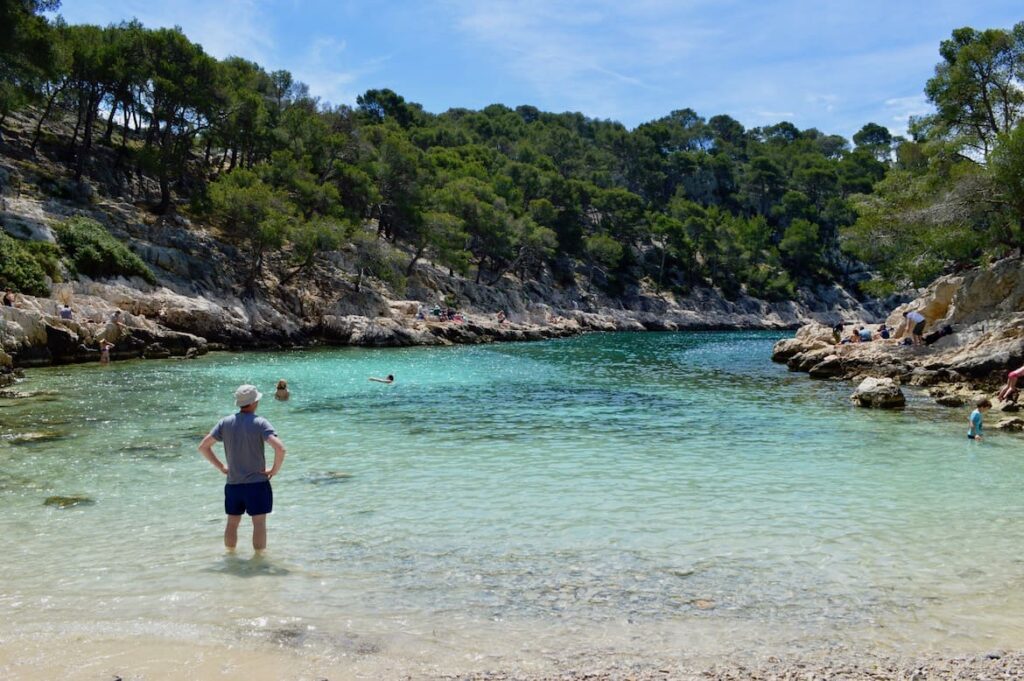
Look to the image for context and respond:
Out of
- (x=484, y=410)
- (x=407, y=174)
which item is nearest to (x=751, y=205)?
(x=407, y=174)

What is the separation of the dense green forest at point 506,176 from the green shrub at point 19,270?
0.59 meters

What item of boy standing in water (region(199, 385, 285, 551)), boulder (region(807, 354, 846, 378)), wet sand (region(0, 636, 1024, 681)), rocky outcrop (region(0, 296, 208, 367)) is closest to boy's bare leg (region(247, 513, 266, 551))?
boy standing in water (region(199, 385, 285, 551))

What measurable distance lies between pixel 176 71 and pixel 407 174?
75.0ft

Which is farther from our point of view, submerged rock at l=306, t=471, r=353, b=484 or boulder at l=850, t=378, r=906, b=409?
boulder at l=850, t=378, r=906, b=409

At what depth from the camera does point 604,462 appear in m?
14.0

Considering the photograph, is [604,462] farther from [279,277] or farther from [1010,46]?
[279,277]

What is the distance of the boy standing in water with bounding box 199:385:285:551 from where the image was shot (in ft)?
25.3

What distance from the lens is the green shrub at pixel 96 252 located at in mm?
36531

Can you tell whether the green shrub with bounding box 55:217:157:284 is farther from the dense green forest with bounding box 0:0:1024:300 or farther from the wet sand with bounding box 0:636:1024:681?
the wet sand with bounding box 0:636:1024:681

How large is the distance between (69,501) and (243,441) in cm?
486

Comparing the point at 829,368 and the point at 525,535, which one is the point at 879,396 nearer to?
the point at 829,368

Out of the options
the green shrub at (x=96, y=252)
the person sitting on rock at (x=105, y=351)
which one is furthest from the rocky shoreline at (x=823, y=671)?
the green shrub at (x=96, y=252)

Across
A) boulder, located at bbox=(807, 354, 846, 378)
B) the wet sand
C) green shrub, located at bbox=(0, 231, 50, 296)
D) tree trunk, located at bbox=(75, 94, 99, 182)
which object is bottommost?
the wet sand

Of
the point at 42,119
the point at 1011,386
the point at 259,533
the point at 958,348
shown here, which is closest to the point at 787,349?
the point at 958,348
